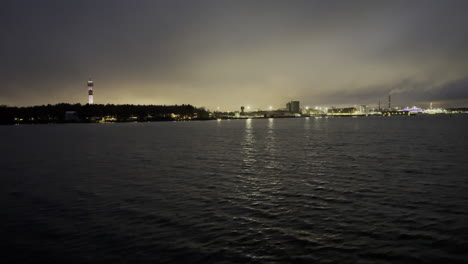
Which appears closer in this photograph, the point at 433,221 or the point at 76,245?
the point at 76,245

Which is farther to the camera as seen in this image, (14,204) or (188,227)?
(14,204)

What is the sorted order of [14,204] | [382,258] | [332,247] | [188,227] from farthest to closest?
[14,204]
[188,227]
[332,247]
[382,258]

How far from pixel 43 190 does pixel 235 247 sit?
20.8 meters

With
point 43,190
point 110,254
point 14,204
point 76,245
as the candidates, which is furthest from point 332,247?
point 43,190

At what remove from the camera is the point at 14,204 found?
22.5 m

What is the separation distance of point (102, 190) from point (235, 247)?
16.8m

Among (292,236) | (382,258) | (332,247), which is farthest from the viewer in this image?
(292,236)

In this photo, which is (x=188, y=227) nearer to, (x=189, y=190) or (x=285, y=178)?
(x=189, y=190)

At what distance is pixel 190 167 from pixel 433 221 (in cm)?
2701

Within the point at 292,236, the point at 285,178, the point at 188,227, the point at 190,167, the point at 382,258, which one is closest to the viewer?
the point at 382,258

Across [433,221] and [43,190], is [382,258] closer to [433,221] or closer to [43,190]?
[433,221]

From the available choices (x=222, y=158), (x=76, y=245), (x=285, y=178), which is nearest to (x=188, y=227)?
(x=76, y=245)

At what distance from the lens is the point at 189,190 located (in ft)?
85.7

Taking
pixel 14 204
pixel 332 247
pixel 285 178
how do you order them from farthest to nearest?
pixel 285 178, pixel 14 204, pixel 332 247
